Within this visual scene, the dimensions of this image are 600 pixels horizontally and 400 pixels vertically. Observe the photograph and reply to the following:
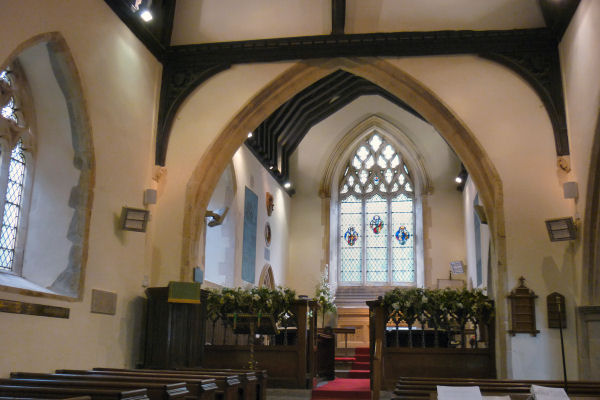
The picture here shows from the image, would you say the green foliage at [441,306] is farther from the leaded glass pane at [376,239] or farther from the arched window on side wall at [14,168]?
the leaded glass pane at [376,239]

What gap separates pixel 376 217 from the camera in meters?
15.2

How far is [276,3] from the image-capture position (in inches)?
319

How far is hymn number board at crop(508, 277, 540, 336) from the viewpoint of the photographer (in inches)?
276

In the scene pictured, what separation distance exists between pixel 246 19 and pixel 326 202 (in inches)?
289

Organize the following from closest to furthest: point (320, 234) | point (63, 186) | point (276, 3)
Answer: point (63, 186), point (276, 3), point (320, 234)

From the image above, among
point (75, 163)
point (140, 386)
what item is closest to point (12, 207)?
point (75, 163)

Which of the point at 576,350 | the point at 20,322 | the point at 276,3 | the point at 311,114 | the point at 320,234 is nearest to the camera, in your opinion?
the point at 20,322

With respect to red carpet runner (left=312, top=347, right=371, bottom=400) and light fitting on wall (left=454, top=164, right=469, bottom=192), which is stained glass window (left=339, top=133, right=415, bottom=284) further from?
red carpet runner (left=312, top=347, right=371, bottom=400)

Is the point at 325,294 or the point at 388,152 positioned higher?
the point at 388,152

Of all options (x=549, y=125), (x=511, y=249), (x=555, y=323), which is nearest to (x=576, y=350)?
(x=555, y=323)

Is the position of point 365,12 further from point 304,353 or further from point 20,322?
point 20,322

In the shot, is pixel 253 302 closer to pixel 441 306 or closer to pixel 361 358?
pixel 441 306

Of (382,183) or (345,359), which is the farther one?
(382,183)

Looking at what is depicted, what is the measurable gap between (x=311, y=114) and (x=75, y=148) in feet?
26.5
